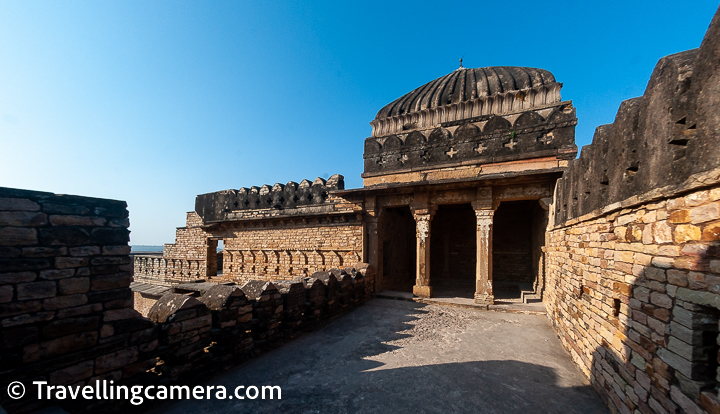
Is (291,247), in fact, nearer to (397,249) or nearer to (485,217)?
(397,249)

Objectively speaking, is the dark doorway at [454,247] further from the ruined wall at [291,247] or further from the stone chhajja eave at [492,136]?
the ruined wall at [291,247]

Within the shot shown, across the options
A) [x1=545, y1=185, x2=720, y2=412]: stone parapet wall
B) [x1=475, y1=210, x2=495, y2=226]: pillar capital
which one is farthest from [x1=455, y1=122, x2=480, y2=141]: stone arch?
[x1=545, y1=185, x2=720, y2=412]: stone parapet wall

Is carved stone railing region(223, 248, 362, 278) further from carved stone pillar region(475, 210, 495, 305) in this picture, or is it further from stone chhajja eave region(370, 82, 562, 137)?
stone chhajja eave region(370, 82, 562, 137)

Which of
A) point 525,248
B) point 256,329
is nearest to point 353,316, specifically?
point 256,329

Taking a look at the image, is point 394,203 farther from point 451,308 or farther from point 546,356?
point 546,356

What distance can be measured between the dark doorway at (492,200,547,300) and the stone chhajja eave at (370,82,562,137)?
3.97 metres

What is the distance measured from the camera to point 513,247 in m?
11.6

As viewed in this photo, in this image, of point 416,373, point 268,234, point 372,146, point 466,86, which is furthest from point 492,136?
point 268,234

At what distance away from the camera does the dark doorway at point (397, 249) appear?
1045 centimetres

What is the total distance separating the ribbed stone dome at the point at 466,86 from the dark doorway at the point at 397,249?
4.60 m

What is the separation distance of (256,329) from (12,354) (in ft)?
9.06

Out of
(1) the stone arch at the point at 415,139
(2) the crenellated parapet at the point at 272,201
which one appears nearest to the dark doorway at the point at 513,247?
(1) the stone arch at the point at 415,139

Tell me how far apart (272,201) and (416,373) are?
34.9ft

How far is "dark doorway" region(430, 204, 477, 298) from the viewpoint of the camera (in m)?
12.3
